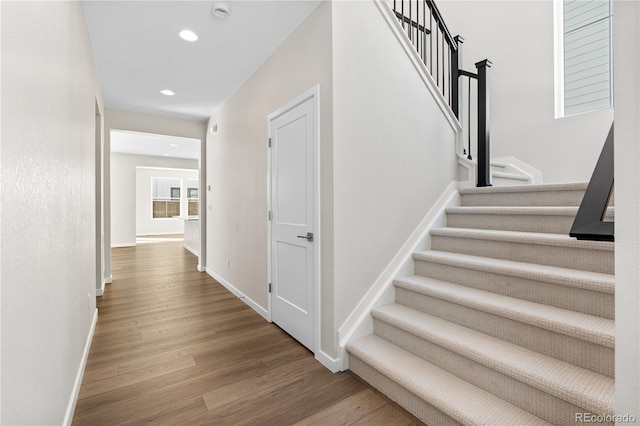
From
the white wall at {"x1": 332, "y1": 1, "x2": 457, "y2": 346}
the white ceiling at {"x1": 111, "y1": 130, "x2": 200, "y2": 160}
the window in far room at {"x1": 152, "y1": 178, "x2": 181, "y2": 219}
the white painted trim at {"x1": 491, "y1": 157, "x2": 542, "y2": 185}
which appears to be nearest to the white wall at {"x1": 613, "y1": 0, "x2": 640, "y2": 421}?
the white wall at {"x1": 332, "y1": 1, "x2": 457, "y2": 346}

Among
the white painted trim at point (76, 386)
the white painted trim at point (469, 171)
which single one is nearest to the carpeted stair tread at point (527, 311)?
the white painted trim at point (469, 171)

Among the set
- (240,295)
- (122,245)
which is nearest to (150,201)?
(122,245)

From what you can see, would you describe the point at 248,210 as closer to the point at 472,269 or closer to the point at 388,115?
the point at 388,115

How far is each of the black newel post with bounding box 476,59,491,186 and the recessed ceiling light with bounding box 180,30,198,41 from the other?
110 inches

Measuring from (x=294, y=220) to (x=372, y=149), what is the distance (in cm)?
90

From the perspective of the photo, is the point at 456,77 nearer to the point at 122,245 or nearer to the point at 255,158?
the point at 255,158

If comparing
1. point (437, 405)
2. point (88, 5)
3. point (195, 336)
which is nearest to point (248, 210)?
point (195, 336)

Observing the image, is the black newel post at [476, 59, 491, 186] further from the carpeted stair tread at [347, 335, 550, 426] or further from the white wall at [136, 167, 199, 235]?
the white wall at [136, 167, 199, 235]

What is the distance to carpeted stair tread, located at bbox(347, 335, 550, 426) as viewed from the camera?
4.51ft

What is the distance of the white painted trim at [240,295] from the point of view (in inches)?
127

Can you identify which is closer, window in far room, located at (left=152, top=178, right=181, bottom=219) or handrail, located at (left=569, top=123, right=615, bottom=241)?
handrail, located at (left=569, top=123, right=615, bottom=241)

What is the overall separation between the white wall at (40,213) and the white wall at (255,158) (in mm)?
1527

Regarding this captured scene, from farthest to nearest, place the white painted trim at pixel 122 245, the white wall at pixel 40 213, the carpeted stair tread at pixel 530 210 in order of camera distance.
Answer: the white painted trim at pixel 122 245 → the carpeted stair tread at pixel 530 210 → the white wall at pixel 40 213

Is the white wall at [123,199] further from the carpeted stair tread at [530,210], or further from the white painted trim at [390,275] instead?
the carpeted stair tread at [530,210]
